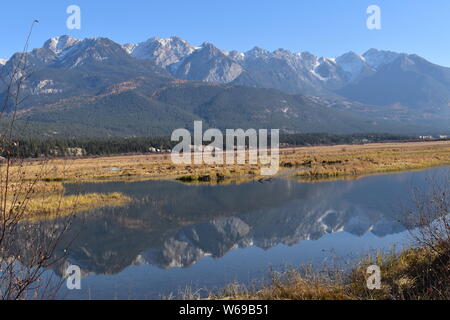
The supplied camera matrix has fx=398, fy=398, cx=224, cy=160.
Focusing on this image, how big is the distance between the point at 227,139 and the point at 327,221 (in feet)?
391

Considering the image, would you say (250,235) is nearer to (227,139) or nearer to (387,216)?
(387,216)

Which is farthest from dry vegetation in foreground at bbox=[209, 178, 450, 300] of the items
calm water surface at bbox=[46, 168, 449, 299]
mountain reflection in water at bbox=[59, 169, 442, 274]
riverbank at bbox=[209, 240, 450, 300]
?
mountain reflection in water at bbox=[59, 169, 442, 274]

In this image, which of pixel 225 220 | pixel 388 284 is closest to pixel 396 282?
pixel 388 284

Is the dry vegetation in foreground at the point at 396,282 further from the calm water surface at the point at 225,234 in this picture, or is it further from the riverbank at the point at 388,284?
the calm water surface at the point at 225,234

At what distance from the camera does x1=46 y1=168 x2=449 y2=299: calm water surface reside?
14.2m

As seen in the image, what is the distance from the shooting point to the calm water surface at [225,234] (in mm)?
14156

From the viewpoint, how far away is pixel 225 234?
843 inches

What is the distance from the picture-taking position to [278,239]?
19547mm

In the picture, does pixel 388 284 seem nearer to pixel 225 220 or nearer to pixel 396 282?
pixel 396 282

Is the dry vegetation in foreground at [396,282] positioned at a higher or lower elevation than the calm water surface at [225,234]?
higher

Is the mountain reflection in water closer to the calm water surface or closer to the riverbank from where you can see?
the calm water surface

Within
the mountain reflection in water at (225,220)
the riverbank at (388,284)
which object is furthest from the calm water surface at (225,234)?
the riverbank at (388,284)

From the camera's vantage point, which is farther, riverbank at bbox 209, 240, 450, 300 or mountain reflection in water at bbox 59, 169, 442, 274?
mountain reflection in water at bbox 59, 169, 442, 274
